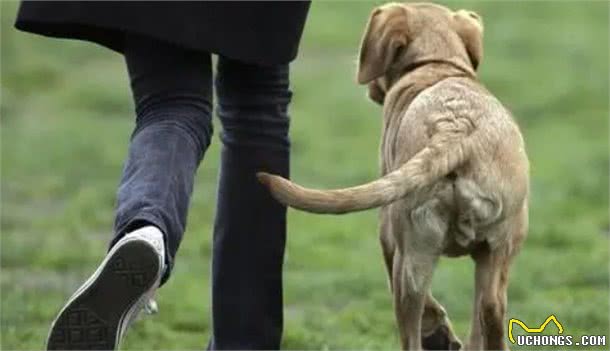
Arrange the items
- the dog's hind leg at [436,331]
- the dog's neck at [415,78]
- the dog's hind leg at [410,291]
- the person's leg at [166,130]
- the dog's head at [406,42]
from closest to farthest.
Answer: the person's leg at [166,130] < the dog's hind leg at [410,291] < the dog's neck at [415,78] < the dog's hind leg at [436,331] < the dog's head at [406,42]

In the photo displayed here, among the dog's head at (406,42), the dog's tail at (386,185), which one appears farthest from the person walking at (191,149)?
the dog's head at (406,42)

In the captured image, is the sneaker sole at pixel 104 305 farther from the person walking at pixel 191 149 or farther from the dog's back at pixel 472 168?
the dog's back at pixel 472 168

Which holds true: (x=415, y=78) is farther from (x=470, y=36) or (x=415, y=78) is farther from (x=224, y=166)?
(x=224, y=166)

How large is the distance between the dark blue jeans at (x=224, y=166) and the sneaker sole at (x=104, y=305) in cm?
12

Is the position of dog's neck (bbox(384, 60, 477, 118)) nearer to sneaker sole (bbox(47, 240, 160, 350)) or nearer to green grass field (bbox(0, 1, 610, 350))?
green grass field (bbox(0, 1, 610, 350))

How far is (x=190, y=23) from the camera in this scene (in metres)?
4.69

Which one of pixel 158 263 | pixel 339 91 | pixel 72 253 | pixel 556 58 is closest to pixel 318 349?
pixel 158 263

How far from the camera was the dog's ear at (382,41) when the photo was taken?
219 inches

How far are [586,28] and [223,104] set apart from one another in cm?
1131

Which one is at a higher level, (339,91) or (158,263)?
(339,91)

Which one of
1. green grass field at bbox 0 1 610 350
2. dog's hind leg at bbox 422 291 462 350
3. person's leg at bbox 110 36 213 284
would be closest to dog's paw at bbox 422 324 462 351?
dog's hind leg at bbox 422 291 462 350

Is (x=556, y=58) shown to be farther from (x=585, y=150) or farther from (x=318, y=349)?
(x=318, y=349)

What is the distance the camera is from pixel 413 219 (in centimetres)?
A: 495

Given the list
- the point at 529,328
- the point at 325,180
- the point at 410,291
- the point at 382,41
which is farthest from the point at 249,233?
the point at 325,180
